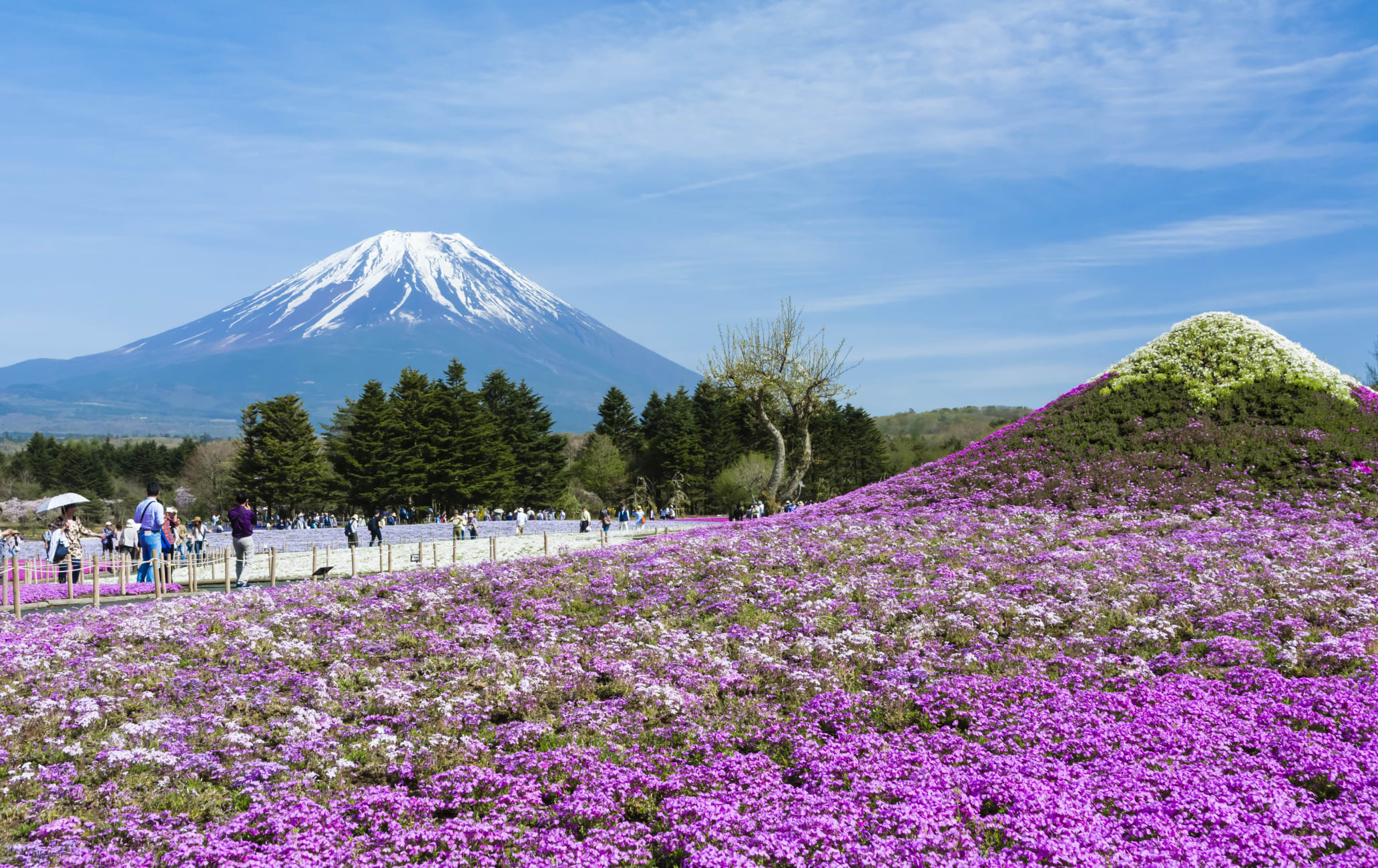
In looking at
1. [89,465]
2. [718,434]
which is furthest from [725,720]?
[89,465]

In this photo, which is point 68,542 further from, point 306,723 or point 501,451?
point 501,451

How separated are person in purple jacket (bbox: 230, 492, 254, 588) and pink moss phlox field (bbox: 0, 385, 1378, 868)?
2.08 metres

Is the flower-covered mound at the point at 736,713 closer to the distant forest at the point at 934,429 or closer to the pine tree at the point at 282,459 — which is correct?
the pine tree at the point at 282,459

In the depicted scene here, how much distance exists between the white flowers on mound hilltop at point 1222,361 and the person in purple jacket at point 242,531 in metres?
26.2

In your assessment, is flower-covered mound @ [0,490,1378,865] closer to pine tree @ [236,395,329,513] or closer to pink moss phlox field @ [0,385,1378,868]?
pink moss phlox field @ [0,385,1378,868]

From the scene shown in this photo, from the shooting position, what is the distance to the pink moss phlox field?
278 inches

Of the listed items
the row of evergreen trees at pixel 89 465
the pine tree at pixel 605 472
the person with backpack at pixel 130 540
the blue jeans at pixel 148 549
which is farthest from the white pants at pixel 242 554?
the row of evergreen trees at pixel 89 465

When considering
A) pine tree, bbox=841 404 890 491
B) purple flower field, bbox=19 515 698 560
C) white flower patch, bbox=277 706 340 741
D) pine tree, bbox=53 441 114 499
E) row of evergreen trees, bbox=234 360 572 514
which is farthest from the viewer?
pine tree, bbox=53 441 114 499

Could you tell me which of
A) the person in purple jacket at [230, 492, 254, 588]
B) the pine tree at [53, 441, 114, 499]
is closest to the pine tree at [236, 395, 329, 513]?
the pine tree at [53, 441, 114, 499]

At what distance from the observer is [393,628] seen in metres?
14.2

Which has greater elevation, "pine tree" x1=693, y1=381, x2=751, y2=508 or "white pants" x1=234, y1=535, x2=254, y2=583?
"pine tree" x1=693, y1=381, x2=751, y2=508

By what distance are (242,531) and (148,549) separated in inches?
208

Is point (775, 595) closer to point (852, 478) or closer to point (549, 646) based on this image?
point (549, 646)

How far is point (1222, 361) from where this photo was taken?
29.7m
